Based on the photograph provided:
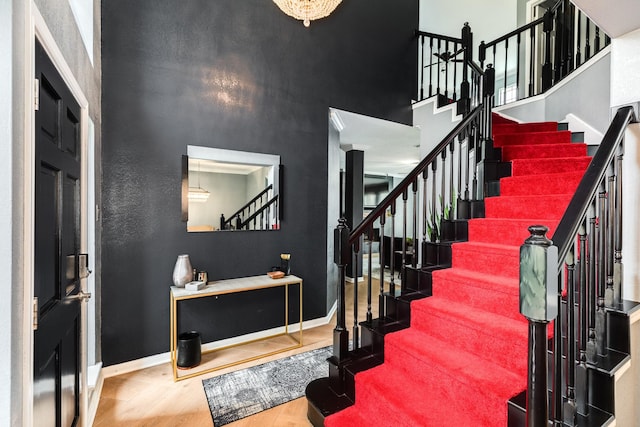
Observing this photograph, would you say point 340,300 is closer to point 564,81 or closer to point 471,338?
point 471,338

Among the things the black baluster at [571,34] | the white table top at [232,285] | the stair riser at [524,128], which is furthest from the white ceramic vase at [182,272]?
the black baluster at [571,34]

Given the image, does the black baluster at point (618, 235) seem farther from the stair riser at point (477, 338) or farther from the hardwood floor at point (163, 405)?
the hardwood floor at point (163, 405)

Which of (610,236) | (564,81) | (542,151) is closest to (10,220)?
(610,236)

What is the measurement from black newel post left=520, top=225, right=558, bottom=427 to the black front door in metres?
1.86

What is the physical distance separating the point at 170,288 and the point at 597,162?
11.1 feet

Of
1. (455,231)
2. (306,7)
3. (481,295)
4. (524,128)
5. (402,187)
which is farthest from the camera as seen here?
(524,128)

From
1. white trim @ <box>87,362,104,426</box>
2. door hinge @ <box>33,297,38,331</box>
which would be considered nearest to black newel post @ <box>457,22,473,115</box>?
door hinge @ <box>33,297,38,331</box>

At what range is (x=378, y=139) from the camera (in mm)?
5621

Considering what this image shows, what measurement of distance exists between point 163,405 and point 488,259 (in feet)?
8.92

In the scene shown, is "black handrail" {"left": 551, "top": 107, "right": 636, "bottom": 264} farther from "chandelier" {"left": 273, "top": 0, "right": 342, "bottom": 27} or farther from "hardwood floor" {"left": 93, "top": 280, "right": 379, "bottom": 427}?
"chandelier" {"left": 273, "top": 0, "right": 342, "bottom": 27}

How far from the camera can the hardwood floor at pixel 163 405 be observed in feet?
7.03

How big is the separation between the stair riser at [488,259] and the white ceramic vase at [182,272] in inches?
95.3

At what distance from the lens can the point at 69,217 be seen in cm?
179

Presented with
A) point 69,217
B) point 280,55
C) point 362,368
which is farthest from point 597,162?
point 280,55
